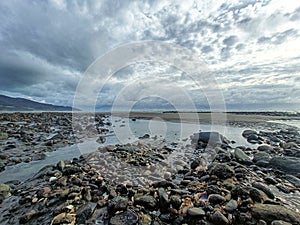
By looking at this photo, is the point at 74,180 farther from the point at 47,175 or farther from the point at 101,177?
the point at 47,175

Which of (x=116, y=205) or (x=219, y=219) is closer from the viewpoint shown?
(x=219, y=219)

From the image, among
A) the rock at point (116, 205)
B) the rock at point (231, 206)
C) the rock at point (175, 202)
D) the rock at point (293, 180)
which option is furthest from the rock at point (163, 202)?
the rock at point (293, 180)

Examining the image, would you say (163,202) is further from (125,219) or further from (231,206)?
(231,206)

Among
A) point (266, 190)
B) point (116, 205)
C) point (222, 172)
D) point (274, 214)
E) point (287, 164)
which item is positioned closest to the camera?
point (274, 214)

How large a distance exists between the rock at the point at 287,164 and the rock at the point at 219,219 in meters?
4.68

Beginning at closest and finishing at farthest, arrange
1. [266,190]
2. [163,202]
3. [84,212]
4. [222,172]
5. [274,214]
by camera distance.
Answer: [274,214] < [84,212] < [163,202] < [266,190] < [222,172]

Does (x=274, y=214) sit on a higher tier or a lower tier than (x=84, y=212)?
higher

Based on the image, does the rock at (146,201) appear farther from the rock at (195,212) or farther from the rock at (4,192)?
the rock at (4,192)

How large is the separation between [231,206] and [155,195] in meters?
1.82

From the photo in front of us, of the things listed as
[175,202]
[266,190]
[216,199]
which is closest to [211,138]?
[266,190]

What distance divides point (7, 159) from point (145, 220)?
25.5ft

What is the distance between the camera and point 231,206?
3775mm

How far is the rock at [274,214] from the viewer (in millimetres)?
3236

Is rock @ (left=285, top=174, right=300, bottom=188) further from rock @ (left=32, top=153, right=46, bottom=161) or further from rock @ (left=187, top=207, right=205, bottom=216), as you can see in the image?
rock @ (left=32, top=153, right=46, bottom=161)
